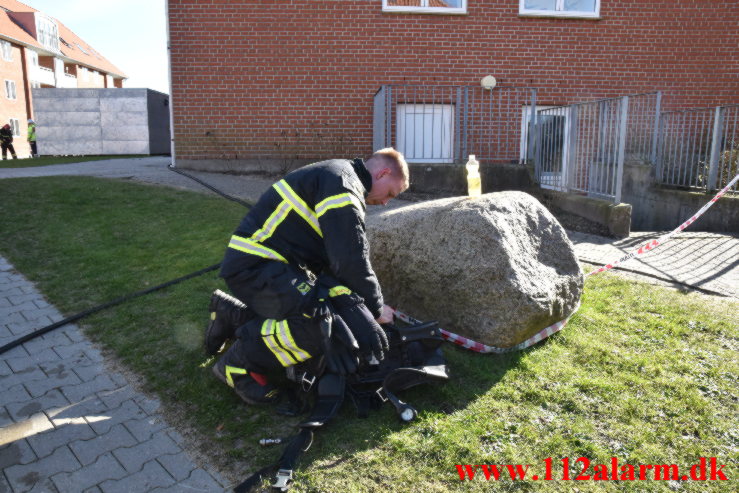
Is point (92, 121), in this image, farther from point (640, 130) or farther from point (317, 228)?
point (317, 228)

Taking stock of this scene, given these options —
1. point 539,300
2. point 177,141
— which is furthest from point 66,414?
point 177,141

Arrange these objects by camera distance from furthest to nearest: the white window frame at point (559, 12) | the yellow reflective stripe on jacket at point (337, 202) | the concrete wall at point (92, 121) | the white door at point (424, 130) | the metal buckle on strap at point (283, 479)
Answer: the concrete wall at point (92, 121)
the white window frame at point (559, 12)
the white door at point (424, 130)
the yellow reflective stripe on jacket at point (337, 202)
the metal buckle on strap at point (283, 479)

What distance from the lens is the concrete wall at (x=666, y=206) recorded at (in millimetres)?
8391

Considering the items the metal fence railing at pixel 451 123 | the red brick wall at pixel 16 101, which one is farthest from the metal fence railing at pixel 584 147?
the red brick wall at pixel 16 101

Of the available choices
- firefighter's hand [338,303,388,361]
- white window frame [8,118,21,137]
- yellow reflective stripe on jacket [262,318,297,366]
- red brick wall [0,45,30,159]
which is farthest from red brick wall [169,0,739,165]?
white window frame [8,118,21,137]

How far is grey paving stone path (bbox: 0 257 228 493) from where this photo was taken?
2594 mm

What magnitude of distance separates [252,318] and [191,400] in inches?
26.3

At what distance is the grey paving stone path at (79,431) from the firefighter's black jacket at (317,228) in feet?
3.30

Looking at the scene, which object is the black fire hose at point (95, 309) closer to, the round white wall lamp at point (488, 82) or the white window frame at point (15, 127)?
the round white wall lamp at point (488, 82)

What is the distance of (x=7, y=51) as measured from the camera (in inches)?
1474

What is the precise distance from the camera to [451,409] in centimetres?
318

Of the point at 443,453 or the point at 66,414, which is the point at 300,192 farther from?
the point at 66,414

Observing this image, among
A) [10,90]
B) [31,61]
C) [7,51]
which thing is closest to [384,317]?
[10,90]

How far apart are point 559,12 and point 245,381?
11.0 m
